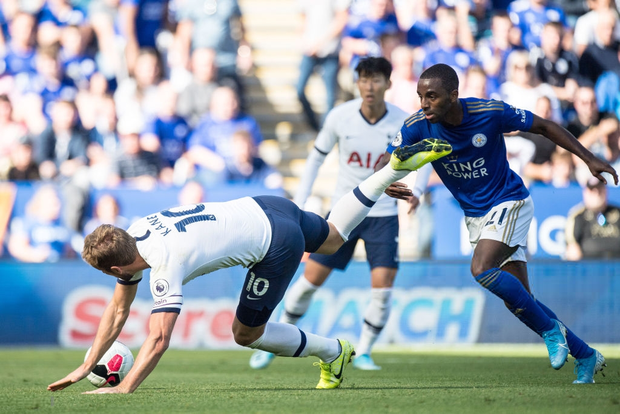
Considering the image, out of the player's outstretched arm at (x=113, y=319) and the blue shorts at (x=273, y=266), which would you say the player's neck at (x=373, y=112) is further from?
the player's outstretched arm at (x=113, y=319)

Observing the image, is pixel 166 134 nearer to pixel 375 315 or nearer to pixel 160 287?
pixel 375 315

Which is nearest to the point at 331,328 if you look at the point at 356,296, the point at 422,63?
the point at 356,296

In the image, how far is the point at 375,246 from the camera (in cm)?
834

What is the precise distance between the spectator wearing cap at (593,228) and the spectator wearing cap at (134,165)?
6081mm

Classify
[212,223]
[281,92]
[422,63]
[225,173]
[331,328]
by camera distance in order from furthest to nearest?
1. [281,92]
2. [422,63]
3. [225,173]
4. [331,328]
5. [212,223]

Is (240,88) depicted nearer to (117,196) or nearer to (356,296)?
(117,196)

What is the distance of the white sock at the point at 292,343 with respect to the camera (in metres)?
6.26

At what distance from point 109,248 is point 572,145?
3.11 m

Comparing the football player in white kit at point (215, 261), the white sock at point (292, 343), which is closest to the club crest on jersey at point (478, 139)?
the football player in white kit at point (215, 261)

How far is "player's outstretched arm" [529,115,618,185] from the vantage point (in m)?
6.09

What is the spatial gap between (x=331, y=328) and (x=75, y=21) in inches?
299

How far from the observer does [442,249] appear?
12.3 m

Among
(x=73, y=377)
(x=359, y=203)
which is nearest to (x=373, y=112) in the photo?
(x=359, y=203)

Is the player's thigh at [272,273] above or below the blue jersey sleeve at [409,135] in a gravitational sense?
below
